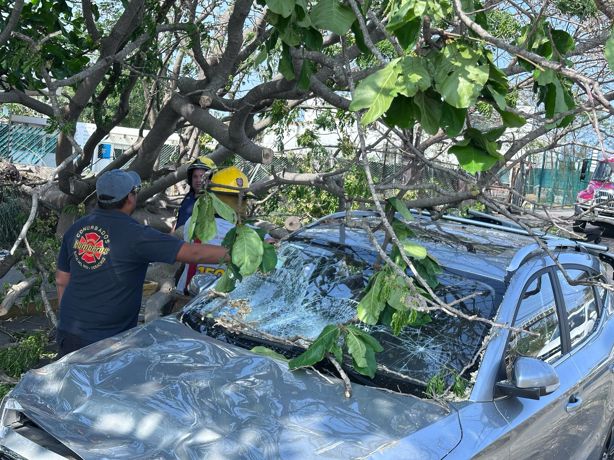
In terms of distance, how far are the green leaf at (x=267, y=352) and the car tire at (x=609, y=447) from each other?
2215 millimetres

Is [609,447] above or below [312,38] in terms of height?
below

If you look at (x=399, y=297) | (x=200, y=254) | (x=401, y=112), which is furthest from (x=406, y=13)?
(x=200, y=254)

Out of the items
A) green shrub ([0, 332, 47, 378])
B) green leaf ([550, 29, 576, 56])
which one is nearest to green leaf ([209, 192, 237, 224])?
green leaf ([550, 29, 576, 56])

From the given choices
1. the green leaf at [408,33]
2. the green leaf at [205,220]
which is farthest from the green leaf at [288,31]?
the green leaf at [205,220]

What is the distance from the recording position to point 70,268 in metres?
4.47

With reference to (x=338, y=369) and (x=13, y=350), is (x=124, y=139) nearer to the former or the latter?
(x=13, y=350)

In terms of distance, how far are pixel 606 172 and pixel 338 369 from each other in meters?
20.3

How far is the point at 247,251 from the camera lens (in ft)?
11.3

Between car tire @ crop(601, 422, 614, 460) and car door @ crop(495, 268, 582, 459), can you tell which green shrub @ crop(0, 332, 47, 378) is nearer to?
car door @ crop(495, 268, 582, 459)

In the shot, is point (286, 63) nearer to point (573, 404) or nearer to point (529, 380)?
point (529, 380)

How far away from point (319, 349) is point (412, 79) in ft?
4.31

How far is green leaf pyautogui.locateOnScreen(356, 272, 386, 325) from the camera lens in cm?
334

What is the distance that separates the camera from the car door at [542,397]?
136 inches

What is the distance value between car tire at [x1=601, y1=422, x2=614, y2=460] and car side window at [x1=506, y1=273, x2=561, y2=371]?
1038 millimetres
